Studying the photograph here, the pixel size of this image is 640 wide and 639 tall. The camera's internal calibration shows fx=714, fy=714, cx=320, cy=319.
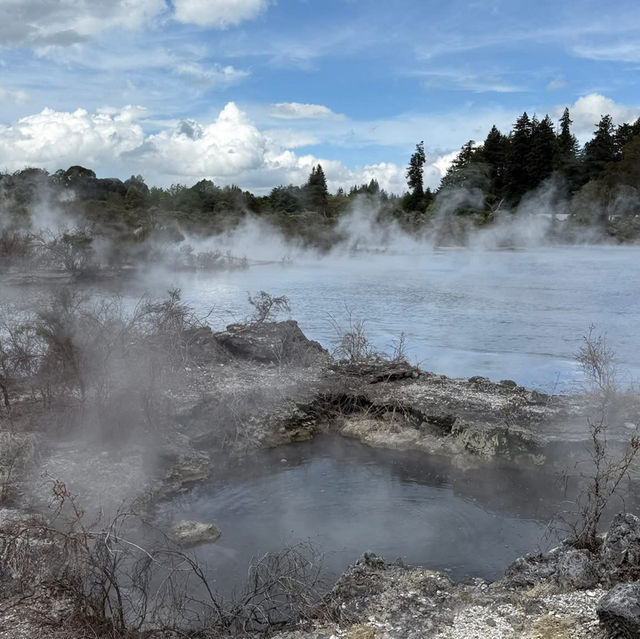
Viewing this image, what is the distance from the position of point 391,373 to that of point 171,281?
14058mm

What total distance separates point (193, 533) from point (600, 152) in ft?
137

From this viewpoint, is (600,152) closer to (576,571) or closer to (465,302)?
(465,302)

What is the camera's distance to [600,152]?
139 feet

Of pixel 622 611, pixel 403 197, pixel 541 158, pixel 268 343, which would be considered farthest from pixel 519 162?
pixel 622 611

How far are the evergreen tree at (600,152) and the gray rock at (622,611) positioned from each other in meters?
40.5

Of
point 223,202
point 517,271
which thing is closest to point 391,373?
point 517,271

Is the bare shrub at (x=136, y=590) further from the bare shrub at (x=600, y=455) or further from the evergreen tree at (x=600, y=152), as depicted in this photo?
the evergreen tree at (x=600, y=152)

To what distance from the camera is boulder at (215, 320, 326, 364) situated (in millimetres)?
11289

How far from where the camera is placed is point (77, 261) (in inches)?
790

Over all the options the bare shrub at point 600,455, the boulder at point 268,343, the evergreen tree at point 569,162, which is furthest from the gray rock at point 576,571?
the evergreen tree at point 569,162

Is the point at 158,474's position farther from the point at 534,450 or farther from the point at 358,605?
the point at 534,450

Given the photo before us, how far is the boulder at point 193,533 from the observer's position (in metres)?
6.40

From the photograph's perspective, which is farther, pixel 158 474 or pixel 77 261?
pixel 77 261

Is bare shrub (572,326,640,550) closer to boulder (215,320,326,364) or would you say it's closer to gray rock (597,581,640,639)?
gray rock (597,581,640,639)
